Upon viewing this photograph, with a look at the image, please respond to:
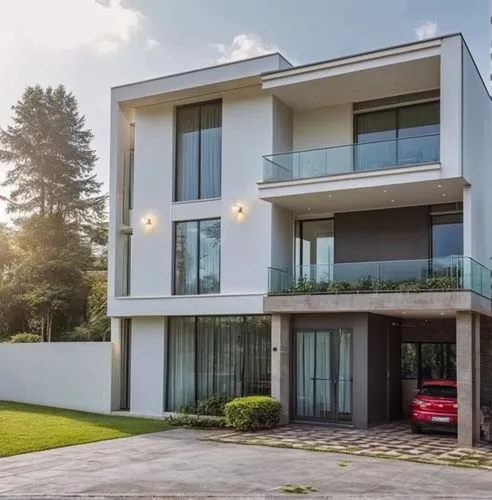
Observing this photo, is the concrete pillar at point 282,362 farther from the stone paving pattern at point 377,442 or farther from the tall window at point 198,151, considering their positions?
the tall window at point 198,151

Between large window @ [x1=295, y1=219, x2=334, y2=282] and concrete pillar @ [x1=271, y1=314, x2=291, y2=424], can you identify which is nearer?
concrete pillar @ [x1=271, y1=314, x2=291, y2=424]

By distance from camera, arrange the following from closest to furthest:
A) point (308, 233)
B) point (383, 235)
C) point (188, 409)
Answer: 1. point (383, 235)
2. point (188, 409)
3. point (308, 233)

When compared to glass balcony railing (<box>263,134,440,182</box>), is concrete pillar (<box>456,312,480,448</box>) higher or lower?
lower

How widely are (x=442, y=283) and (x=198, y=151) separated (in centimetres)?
874

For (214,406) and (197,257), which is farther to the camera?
(197,257)

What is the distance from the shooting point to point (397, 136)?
63.2ft

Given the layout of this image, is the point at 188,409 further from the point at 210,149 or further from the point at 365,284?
the point at 210,149

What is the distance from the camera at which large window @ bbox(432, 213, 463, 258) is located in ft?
60.5

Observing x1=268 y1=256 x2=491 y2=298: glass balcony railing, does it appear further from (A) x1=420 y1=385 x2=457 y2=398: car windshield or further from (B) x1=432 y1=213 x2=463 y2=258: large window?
(A) x1=420 y1=385 x2=457 y2=398: car windshield

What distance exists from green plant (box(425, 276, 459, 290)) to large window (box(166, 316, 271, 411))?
502 centimetres

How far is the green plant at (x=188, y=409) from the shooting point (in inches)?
762

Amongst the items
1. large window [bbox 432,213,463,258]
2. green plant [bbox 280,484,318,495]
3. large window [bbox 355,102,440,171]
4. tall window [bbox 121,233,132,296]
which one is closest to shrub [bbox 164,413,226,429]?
tall window [bbox 121,233,132,296]

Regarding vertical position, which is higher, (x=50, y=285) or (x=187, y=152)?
(x=187, y=152)

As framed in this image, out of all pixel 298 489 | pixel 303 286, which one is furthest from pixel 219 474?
pixel 303 286
